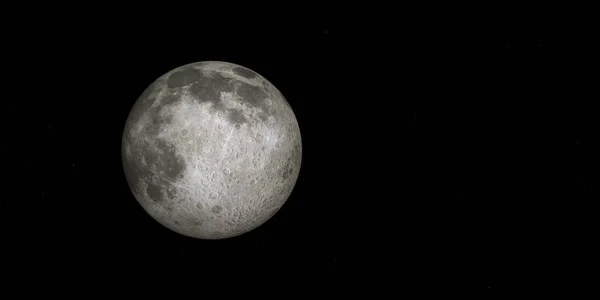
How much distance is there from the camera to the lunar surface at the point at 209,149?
2439 mm

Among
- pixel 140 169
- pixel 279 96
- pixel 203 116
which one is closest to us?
pixel 203 116

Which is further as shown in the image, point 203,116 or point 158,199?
point 158,199

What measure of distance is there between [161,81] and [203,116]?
0.52 metres

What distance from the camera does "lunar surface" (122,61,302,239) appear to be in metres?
2.44

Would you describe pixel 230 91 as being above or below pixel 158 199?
above

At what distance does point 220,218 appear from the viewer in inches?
105

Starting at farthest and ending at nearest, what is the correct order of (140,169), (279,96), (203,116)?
(279,96) → (140,169) → (203,116)

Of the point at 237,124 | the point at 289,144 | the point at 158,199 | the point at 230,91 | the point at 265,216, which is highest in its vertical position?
the point at 230,91

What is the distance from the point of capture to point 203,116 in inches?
96.2

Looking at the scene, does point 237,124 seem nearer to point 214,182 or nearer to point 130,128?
point 214,182

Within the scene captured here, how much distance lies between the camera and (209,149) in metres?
2.42

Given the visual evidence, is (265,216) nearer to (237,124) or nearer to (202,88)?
(237,124)

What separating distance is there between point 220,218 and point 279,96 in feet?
3.07

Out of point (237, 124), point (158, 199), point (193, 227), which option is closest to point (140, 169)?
point (158, 199)
